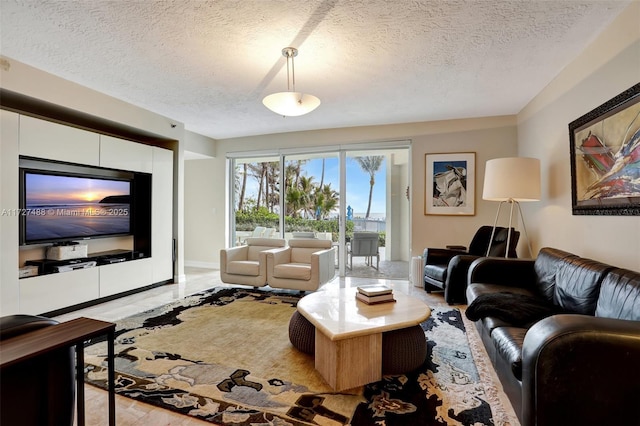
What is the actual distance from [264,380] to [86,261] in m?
2.90

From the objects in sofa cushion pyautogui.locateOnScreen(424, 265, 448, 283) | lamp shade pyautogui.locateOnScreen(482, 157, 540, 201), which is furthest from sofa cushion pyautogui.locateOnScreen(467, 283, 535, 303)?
lamp shade pyautogui.locateOnScreen(482, 157, 540, 201)

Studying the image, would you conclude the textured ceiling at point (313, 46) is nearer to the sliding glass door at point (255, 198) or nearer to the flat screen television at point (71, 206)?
the flat screen television at point (71, 206)

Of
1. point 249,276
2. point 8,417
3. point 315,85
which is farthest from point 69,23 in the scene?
point 249,276

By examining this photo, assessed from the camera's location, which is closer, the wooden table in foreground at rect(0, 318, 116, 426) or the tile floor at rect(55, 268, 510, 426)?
the wooden table in foreground at rect(0, 318, 116, 426)

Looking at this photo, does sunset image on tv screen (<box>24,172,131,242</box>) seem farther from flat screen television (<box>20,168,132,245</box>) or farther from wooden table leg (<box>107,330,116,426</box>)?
wooden table leg (<box>107,330,116,426</box>)

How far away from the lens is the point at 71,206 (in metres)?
3.54

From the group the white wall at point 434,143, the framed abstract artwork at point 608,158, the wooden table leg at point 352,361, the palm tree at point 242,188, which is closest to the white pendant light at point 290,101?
the wooden table leg at point 352,361

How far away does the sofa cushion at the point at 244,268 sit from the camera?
13.5ft

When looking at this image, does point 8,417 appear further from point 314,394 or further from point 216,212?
point 216,212

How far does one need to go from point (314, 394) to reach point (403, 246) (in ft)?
12.4

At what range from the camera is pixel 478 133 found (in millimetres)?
4684

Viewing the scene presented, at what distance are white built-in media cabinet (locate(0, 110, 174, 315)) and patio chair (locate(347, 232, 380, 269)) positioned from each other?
3.00 metres

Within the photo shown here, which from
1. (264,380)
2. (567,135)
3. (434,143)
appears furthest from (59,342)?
(434,143)

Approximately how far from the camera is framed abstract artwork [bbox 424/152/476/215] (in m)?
4.71
